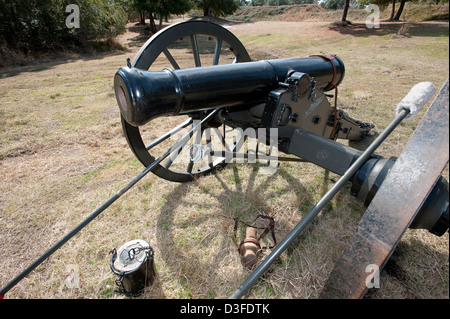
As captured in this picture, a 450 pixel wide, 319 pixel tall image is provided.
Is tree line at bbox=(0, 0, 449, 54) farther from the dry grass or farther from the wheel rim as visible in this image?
the wheel rim

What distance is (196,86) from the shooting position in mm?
1729

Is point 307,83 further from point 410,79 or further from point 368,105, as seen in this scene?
point 410,79

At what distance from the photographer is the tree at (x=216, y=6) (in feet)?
88.4

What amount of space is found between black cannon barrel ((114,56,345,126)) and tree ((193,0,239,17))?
92.8 feet

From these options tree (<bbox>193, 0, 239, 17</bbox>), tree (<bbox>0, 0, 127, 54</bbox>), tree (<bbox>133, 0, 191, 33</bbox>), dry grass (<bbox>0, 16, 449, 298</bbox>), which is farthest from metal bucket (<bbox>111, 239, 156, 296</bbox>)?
tree (<bbox>193, 0, 239, 17</bbox>)

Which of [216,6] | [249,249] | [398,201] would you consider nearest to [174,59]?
[249,249]

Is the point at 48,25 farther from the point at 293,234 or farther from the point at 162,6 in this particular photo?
the point at 293,234

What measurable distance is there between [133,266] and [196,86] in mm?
1223

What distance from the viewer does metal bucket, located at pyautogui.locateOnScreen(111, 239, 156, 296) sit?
1.73 m

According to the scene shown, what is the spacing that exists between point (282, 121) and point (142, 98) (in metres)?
1.06

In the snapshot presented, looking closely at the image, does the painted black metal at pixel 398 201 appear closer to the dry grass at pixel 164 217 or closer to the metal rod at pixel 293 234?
the metal rod at pixel 293 234

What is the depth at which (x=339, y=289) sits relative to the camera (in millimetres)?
1343

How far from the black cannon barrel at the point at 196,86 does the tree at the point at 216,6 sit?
28282mm

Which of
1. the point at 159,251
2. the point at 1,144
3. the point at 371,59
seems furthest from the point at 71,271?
the point at 371,59
